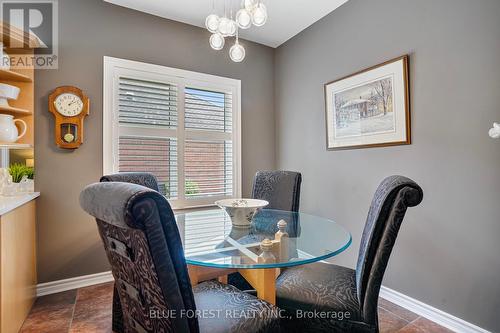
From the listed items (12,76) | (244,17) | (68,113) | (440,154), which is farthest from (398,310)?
(12,76)

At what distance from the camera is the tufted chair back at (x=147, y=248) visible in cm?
66

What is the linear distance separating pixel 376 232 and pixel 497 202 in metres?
1.09

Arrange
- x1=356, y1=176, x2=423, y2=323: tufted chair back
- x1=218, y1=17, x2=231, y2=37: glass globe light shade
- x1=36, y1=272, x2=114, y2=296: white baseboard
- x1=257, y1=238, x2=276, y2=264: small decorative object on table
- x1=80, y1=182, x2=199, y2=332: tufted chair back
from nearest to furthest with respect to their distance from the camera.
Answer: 1. x1=80, y1=182, x2=199, y2=332: tufted chair back
2. x1=356, y1=176, x2=423, y2=323: tufted chair back
3. x1=257, y1=238, x2=276, y2=264: small decorative object on table
4. x1=218, y1=17, x2=231, y2=37: glass globe light shade
5. x1=36, y1=272, x2=114, y2=296: white baseboard

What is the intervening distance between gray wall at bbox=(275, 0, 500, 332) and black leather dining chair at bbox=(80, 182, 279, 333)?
1698mm

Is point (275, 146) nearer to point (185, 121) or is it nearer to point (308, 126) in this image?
point (308, 126)

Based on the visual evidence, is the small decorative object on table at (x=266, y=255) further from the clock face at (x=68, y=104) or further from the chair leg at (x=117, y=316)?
the clock face at (x=68, y=104)

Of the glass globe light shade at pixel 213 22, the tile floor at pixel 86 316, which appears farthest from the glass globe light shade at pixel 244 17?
the tile floor at pixel 86 316

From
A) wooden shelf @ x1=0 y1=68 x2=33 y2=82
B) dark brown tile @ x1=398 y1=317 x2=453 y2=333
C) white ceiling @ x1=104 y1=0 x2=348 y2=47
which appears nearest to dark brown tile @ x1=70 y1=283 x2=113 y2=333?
wooden shelf @ x1=0 y1=68 x2=33 y2=82

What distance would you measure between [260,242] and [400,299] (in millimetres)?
1500

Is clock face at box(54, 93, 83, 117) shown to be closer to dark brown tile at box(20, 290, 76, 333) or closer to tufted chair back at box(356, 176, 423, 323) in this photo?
dark brown tile at box(20, 290, 76, 333)

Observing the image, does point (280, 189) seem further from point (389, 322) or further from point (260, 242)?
point (389, 322)

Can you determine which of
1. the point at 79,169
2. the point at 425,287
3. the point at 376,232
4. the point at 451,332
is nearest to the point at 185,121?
the point at 79,169

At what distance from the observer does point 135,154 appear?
2686 millimetres

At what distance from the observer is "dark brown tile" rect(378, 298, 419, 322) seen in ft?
6.39
